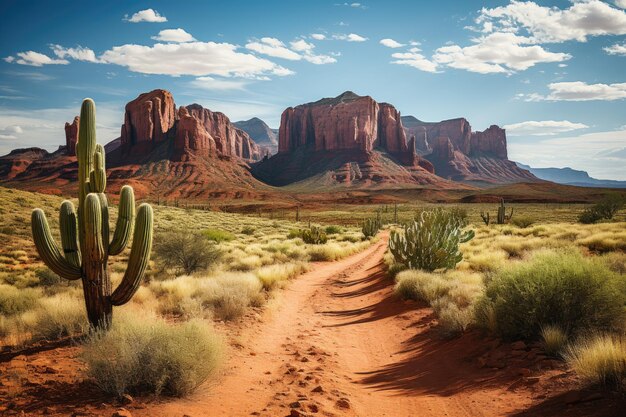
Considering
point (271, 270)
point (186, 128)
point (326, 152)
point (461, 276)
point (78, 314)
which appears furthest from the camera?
point (326, 152)

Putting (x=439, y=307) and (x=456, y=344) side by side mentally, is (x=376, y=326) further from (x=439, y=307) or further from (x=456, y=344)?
(x=456, y=344)

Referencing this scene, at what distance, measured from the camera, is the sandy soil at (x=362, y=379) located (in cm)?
425

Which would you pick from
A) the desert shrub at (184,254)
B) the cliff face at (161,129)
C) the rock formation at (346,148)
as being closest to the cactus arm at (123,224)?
the desert shrub at (184,254)

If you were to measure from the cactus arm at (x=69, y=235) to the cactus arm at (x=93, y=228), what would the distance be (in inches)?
19.1

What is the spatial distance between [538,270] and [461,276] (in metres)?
A: 4.74

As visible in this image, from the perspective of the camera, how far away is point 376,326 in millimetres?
8711

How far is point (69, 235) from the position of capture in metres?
6.84

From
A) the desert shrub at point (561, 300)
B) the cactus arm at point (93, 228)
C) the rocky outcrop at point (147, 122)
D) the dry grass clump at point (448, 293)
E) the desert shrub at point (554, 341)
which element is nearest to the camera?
the desert shrub at point (554, 341)

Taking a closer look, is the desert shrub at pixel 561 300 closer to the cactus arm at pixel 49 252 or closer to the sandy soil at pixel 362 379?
the sandy soil at pixel 362 379

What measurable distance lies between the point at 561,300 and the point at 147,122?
5369 inches

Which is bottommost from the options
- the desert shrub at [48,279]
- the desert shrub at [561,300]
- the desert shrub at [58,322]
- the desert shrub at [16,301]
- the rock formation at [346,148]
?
the desert shrub at [48,279]

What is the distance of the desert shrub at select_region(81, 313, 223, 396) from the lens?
4.55 m

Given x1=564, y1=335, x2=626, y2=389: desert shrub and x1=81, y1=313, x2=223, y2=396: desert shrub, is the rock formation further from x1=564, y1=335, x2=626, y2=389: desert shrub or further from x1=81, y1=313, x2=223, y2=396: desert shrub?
x1=564, y1=335, x2=626, y2=389: desert shrub

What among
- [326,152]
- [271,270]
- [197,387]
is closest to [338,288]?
[271,270]
